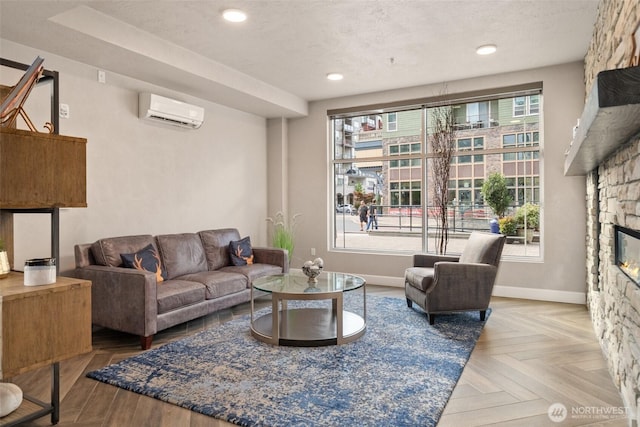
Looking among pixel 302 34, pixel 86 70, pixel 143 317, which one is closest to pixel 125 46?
pixel 86 70

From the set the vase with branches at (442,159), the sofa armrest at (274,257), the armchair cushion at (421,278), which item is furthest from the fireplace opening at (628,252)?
the sofa armrest at (274,257)

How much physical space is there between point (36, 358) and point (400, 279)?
4.42 metres

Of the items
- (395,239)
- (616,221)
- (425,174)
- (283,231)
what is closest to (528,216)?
(425,174)

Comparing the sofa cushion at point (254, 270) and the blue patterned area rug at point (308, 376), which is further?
the sofa cushion at point (254, 270)

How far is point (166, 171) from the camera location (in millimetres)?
4586

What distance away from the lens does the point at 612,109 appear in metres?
1.45

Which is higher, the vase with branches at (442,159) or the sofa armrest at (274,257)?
the vase with branches at (442,159)

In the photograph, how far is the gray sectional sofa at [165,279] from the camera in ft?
10.5

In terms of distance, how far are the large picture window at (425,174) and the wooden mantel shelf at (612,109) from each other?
8.79ft

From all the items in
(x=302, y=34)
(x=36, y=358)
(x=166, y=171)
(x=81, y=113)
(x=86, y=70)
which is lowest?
(x=36, y=358)

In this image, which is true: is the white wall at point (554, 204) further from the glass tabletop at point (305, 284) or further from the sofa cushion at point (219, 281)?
the sofa cushion at point (219, 281)

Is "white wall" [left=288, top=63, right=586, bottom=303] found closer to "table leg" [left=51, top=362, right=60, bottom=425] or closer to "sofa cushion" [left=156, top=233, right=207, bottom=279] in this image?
"sofa cushion" [left=156, top=233, right=207, bottom=279]

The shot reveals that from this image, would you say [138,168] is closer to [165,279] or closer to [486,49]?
[165,279]

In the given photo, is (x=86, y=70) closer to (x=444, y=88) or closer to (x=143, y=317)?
(x=143, y=317)
